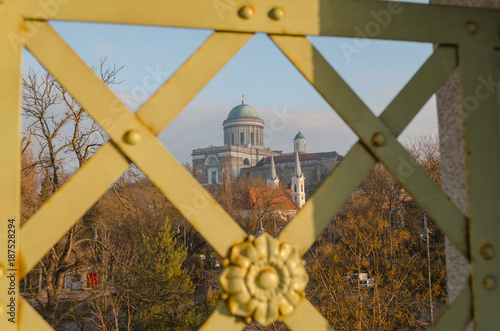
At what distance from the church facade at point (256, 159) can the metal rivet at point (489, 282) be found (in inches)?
2730

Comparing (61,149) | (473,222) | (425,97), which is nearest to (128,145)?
(425,97)

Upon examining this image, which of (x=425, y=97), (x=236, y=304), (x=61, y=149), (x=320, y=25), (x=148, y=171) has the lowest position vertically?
(x=236, y=304)

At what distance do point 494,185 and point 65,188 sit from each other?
34.6 inches

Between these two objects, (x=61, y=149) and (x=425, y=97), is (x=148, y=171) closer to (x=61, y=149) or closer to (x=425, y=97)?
(x=425, y=97)

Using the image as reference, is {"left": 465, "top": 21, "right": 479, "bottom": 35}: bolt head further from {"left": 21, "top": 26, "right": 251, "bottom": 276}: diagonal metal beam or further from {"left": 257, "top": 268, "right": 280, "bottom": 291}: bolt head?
{"left": 257, "top": 268, "right": 280, "bottom": 291}: bolt head

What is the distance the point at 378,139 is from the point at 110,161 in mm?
527

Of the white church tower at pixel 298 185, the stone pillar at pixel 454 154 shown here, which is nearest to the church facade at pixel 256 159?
the white church tower at pixel 298 185

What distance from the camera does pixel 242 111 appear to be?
4016 inches

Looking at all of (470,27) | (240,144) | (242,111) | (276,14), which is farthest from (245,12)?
(242,111)

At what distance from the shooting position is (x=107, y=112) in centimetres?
89

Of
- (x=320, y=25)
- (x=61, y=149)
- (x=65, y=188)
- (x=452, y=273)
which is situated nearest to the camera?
(x=65, y=188)

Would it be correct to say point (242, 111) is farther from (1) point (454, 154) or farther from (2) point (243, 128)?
(1) point (454, 154)

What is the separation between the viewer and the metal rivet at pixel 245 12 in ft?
3.12

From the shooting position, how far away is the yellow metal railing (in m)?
0.86
